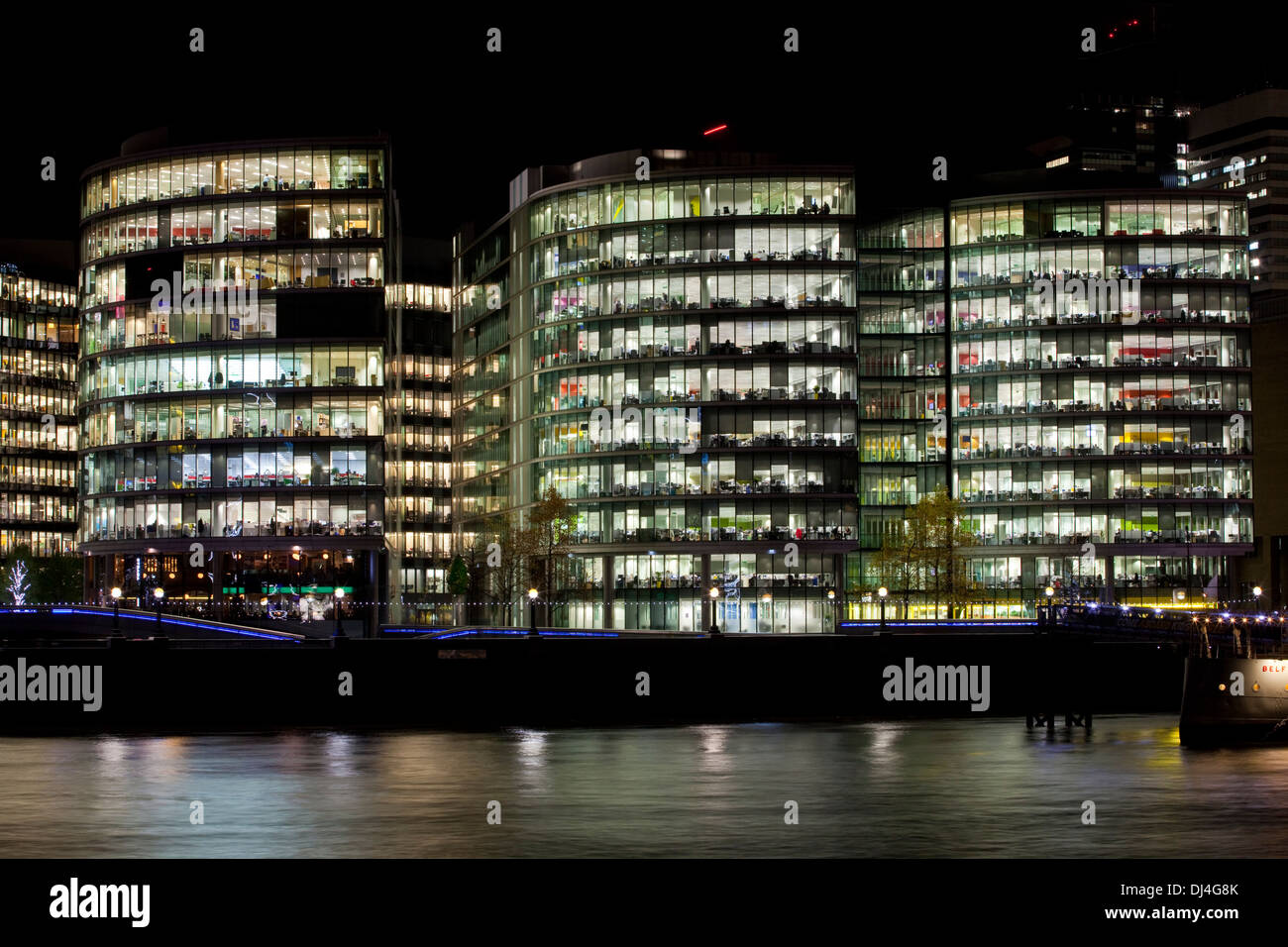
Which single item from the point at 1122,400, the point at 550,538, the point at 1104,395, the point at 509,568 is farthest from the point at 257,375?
the point at 1122,400

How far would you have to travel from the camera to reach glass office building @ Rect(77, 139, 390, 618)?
14488 cm

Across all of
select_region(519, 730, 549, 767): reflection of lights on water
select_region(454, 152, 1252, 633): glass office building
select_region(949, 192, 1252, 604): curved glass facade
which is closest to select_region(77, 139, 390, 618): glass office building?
select_region(454, 152, 1252, 633): glass office building

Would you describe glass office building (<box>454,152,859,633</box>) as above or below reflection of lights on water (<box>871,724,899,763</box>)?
above

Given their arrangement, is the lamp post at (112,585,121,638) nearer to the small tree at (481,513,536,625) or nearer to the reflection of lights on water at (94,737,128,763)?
the reflection of lights on water at (94,737,128,763)

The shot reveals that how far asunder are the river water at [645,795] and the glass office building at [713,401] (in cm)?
7766

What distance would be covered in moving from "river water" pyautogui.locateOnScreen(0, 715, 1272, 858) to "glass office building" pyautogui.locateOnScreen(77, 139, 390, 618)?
290 ft

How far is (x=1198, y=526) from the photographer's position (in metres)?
147

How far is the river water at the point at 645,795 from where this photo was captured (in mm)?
31703

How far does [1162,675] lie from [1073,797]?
33286mm

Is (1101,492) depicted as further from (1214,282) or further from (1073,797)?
(1073,797)

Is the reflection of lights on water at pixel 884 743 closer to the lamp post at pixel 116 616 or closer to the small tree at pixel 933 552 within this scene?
the lamp post at pixel 116 616

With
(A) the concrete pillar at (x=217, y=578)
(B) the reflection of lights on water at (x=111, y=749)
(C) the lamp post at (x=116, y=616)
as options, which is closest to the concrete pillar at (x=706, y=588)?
(A) the concrete pillar at (x=217, y=578)
